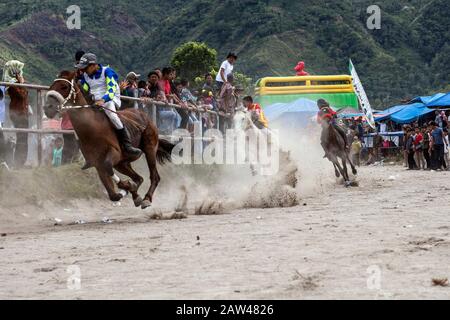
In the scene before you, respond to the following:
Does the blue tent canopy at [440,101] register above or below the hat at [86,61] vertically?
above

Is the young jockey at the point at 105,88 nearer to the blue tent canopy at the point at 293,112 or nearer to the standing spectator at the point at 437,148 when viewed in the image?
the blue tent canopy at the point at 293,112

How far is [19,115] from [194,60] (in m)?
58.9

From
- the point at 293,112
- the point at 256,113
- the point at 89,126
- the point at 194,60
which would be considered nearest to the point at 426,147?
the point at 293,112

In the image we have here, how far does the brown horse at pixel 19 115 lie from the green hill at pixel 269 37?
5946 centimetres

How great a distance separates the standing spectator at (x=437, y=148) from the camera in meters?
31.8

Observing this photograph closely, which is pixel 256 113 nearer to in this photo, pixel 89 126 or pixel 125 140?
pixel 125 140

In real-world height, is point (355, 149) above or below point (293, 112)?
below

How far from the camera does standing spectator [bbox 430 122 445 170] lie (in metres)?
31.8

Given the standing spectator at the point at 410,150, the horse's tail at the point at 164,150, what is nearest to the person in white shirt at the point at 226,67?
the horse's tail at the point at 164,150

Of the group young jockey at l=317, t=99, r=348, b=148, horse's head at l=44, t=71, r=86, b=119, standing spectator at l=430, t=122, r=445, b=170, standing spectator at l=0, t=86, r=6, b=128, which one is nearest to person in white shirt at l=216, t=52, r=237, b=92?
young jockey at l=317, t=99, r=348, b=148

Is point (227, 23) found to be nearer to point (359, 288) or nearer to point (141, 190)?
point (141, 190)

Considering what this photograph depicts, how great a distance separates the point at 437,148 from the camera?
32125mm

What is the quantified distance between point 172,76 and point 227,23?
7988 cm
